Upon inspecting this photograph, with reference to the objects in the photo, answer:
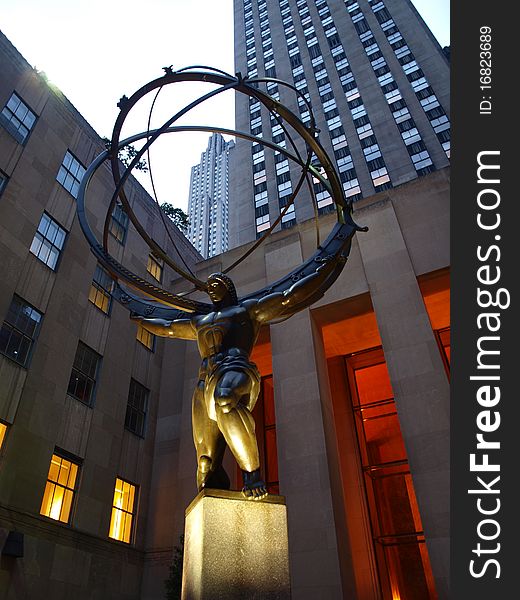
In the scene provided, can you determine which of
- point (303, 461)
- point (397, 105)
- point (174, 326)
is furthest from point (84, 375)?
point (397, 105)

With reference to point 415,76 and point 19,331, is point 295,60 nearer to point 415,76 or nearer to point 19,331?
point 415,76

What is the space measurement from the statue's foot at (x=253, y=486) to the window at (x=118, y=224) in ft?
53.3

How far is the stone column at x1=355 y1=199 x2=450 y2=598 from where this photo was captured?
37.8 feet

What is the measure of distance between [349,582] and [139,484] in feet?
25.1

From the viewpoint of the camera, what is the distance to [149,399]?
1798cm

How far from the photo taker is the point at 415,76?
45.2 metres

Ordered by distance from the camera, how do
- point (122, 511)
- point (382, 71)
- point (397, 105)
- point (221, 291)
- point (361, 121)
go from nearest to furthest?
point (221, 291), point (122, 511), point (397, 105), point (361, 121), point (382, 71)

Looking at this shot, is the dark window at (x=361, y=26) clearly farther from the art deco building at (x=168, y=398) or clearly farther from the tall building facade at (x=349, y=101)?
the art deco building at (x=168, y=398)

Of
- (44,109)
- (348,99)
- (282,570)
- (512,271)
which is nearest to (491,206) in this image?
(512,271)

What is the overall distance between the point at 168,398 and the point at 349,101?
3978cm

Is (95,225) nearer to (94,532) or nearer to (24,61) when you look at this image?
(24,61)

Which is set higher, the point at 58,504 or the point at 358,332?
the point at 358,332

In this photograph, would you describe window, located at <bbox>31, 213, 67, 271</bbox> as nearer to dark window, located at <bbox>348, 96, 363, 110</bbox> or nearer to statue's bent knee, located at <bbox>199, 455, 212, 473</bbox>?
statue's bent knee, located at <bbox>199, 455, 212, 473</bbox>

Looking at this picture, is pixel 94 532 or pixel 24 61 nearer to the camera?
pixel 94 532
